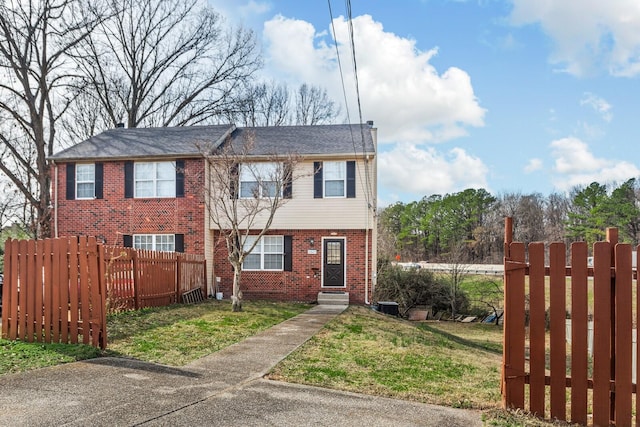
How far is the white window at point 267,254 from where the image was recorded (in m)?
17.8

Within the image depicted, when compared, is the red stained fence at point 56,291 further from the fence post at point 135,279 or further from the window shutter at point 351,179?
the window shutter at point 351,179

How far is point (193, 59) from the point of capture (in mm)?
30406

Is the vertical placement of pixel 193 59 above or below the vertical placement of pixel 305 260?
above

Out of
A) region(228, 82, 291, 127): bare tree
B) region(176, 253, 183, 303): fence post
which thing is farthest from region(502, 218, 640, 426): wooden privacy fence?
region(228, 82, 291, 127): bare tree

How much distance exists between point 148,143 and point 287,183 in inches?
246

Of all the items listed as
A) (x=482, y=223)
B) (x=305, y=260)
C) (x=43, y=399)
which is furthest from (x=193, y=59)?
(x=482, y=223)

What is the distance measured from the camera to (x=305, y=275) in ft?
57.5

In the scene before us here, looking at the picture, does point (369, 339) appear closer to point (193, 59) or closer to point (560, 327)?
point (560, 327)

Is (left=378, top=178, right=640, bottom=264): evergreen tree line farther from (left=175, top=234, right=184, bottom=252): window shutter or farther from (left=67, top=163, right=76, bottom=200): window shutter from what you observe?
(left=67, top=163, right=76, bottom=200): window shutter

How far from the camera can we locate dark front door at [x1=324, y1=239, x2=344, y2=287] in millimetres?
17438

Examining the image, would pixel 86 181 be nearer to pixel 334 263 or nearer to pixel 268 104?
pixel 334 263

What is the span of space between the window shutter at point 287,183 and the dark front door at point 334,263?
217 cm

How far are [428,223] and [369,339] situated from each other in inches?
1761

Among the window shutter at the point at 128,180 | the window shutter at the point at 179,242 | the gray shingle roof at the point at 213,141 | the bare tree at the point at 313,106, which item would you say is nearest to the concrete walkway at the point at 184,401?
the window shutter at the point at 179,242
